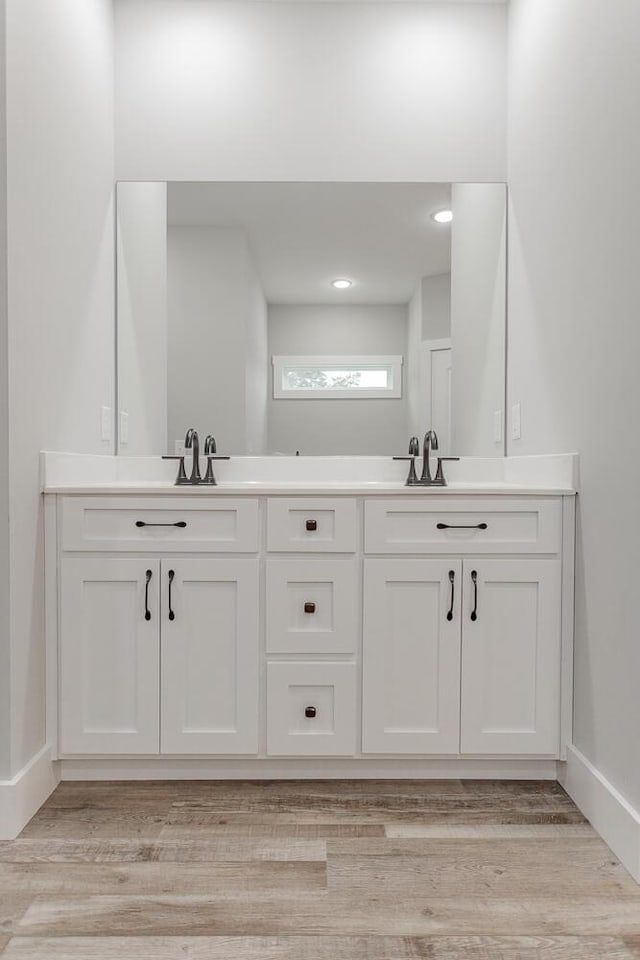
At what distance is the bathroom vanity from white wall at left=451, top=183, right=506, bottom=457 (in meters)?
0.61

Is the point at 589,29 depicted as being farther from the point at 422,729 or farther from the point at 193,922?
the point at 193,922

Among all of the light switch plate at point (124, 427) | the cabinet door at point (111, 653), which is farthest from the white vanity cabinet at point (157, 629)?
the light switch plate at point (124, 427)

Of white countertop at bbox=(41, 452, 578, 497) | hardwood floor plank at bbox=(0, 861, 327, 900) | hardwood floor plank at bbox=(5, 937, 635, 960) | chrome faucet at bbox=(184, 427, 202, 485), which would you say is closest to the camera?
hardwood floor plank at bbox=(5, 937, 635, 960)

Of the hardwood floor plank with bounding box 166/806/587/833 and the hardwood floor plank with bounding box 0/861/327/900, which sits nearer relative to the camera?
the hardwood floor plank with bounding box 0/861/327/900

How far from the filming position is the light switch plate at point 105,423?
242 centimetres

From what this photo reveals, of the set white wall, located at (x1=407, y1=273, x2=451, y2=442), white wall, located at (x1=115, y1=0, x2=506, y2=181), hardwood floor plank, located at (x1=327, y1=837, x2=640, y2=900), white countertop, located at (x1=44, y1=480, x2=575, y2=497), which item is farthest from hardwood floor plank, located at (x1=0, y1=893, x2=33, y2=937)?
white wall, located at (x1=115, y1=0, x2=506, y2=181)

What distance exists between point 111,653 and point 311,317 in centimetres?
140

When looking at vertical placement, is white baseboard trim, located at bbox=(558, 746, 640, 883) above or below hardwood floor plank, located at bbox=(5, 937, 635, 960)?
above

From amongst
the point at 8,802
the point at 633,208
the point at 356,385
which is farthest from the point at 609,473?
the point at 8,802

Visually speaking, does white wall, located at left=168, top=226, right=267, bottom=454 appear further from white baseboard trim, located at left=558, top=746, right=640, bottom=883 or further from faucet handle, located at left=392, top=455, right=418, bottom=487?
white baseboard trim, located at left=558, top=746, right=640, bottom=883

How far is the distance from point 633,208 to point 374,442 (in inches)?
47.6

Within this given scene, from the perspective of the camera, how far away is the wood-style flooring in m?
1.36

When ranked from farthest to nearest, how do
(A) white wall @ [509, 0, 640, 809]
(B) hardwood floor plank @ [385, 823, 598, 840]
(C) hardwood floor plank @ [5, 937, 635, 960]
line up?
(B) hardwood floor plank @ [385, 823, 598, 840] < (A) white wall @ [509, 0, 640, 809] < (C) hardwood floor plank @ [5, 937, 635, 960]

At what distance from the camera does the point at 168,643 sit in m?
2.00
